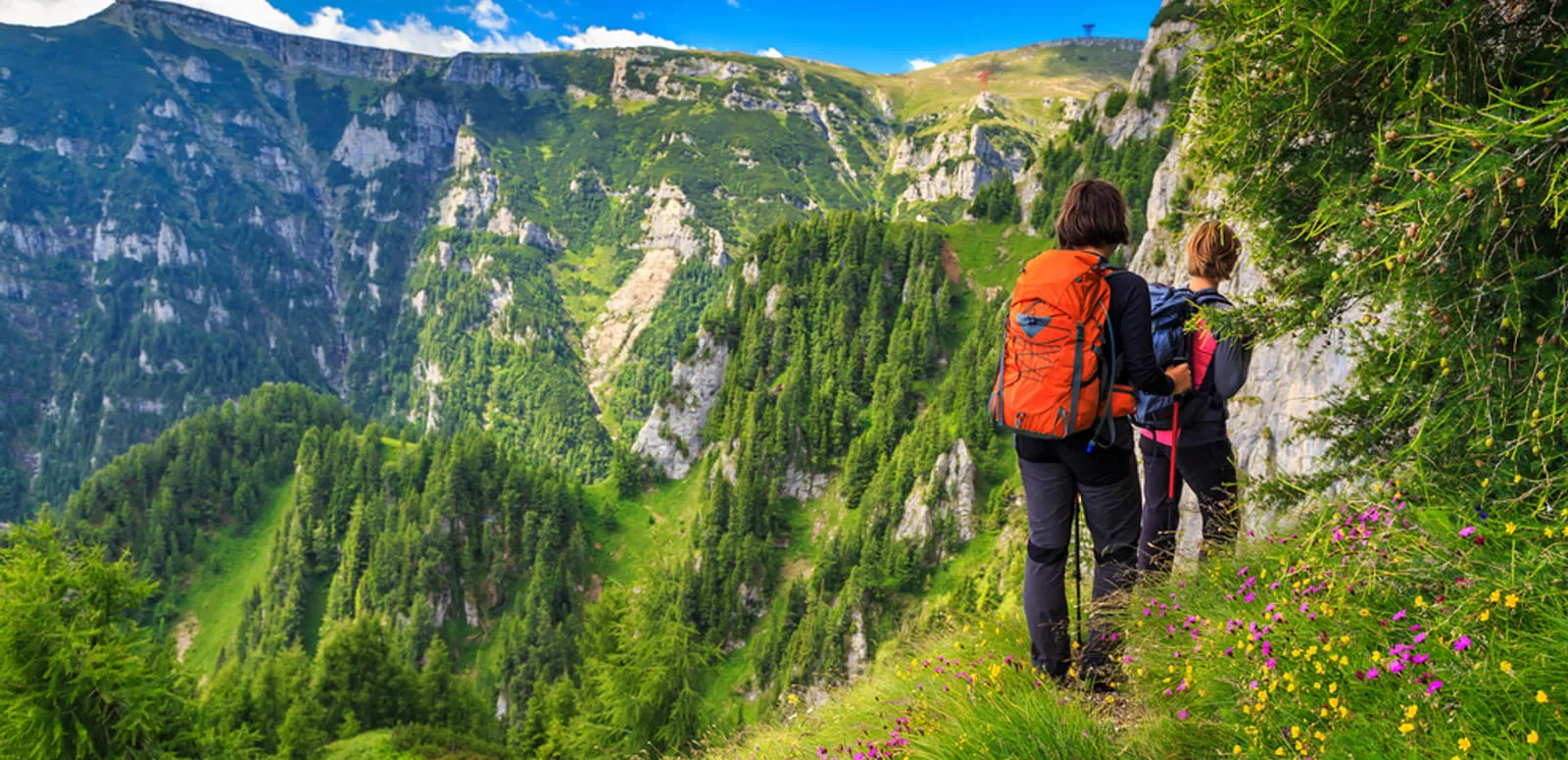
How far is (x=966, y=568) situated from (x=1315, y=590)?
71.3 metres

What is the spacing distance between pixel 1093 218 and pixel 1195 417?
211 cm

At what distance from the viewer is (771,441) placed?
104812mm

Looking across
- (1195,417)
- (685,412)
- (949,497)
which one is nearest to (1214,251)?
(1195,417)

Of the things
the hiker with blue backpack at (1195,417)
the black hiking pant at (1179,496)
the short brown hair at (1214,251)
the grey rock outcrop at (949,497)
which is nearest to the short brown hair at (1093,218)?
the hiker with blue backpack at (1195,417)

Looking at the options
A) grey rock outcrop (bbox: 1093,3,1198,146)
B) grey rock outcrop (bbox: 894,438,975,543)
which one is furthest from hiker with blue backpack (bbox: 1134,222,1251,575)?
grey rock outcrop (bbox: 1093,3,1198,146)

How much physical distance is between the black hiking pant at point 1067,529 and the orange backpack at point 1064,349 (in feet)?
1.27

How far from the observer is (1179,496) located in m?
6.07

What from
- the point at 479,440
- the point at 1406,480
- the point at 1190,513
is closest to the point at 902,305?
the point at 479,440

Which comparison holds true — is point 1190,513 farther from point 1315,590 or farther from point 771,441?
point 771,441

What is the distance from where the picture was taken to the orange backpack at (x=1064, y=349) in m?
4.64

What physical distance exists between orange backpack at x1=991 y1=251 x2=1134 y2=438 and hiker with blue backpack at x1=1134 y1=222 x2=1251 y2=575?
93cm

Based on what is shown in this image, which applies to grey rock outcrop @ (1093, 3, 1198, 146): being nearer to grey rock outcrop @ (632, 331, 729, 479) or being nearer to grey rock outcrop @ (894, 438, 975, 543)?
grey rock outcrop @ (894, 438, 975, 543)

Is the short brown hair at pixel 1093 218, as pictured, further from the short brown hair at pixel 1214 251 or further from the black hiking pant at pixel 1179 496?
the black hiking pant at pixel 1179 496

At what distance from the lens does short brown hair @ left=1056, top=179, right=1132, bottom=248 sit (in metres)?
4.89
